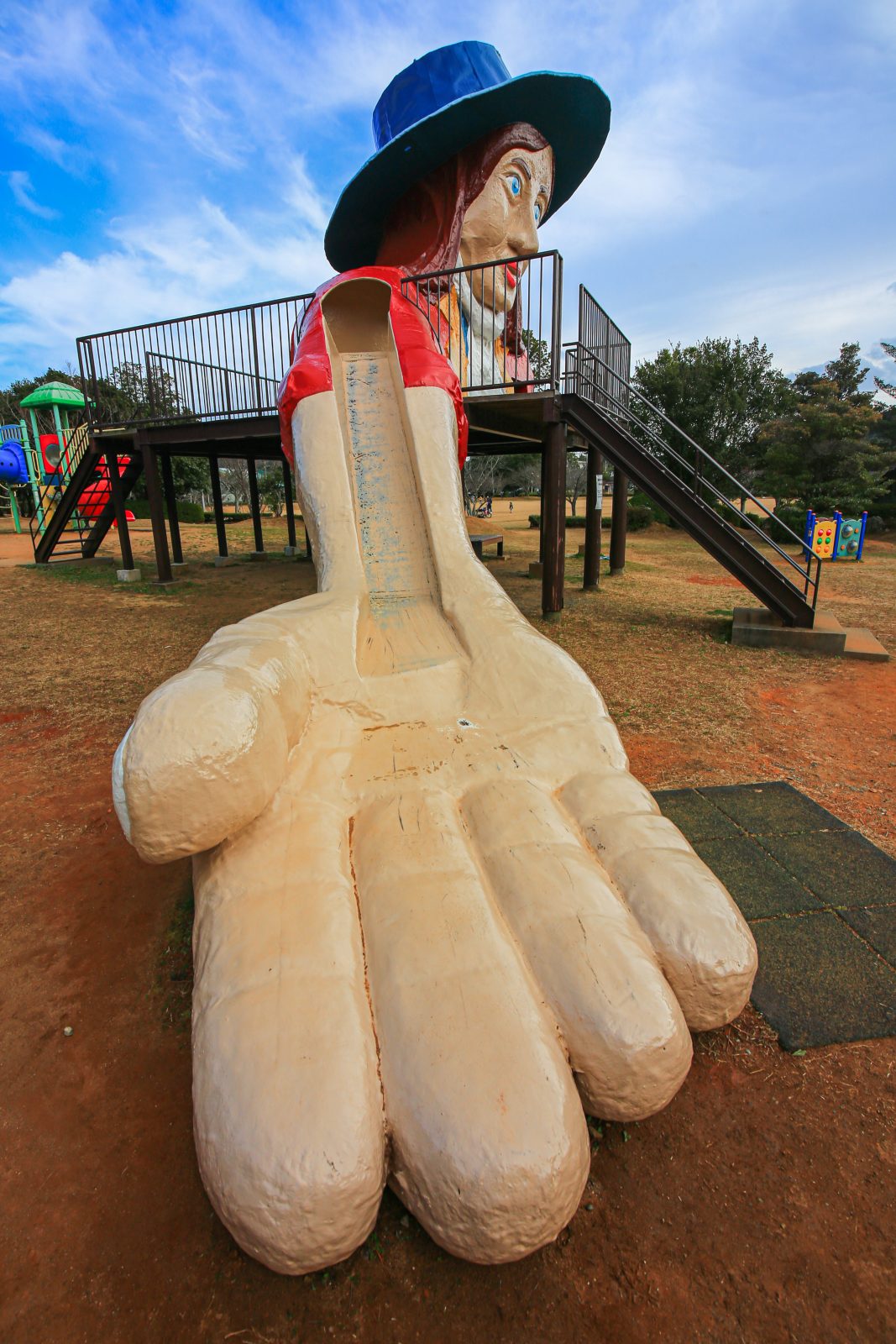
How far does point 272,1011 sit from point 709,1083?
1.23m

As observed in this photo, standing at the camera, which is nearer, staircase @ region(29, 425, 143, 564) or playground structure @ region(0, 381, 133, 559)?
staircase @ region(29, 425, 143, 564)

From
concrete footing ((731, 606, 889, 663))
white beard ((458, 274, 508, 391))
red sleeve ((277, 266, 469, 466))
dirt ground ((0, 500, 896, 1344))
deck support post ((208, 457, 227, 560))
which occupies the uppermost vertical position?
white beard ((458, 274, 508, 391))

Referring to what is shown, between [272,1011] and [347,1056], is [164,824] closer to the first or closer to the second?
[272,1011]

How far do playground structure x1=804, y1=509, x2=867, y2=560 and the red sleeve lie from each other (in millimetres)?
11887

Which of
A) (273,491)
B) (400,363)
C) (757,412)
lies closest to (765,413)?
(757,412)

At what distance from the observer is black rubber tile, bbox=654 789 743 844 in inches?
123

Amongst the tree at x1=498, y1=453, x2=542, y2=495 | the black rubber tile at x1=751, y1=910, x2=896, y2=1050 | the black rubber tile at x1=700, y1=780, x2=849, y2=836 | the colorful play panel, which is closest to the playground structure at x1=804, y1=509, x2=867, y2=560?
the black rubber tile at x1=700, y1=780, x2=849, y2=836

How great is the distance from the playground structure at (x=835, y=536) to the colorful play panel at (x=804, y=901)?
1276 cm

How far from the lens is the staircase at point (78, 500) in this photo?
11.5 metres

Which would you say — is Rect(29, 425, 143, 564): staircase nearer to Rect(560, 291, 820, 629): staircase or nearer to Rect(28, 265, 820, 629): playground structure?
Rect(28, 265, 820, 629): playground structure

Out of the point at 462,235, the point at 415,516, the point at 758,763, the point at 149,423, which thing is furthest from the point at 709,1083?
the point at 149,423

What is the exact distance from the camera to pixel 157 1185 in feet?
5.42

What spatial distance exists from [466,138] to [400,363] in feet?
10.3

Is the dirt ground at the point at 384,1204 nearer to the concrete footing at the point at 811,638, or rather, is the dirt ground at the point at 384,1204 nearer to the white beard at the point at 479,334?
the concrete footing at the point at 811,638
